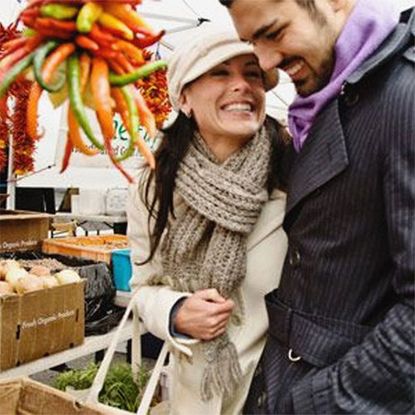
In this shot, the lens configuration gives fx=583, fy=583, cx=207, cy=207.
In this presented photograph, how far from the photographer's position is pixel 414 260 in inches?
36.1

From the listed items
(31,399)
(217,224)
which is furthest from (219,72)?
(31,399)

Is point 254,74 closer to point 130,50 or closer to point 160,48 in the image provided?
point 130,50

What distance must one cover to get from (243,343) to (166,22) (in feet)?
11.8

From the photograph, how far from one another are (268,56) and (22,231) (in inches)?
83.5

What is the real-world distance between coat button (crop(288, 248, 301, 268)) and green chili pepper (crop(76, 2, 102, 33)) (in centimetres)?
60

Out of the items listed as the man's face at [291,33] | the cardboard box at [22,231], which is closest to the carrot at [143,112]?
the man's face at [291,33]

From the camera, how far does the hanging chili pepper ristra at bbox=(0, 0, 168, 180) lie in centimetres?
76

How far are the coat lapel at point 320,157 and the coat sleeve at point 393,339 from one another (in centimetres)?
11

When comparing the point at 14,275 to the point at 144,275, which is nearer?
the point at 144,275

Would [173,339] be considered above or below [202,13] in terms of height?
below

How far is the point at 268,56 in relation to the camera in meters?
1.09

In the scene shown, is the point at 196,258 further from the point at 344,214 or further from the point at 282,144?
the point at 344,214

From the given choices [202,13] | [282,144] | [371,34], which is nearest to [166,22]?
[202,13]

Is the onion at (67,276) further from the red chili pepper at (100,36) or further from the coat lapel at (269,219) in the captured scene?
the red chili pepper at (100,36)
